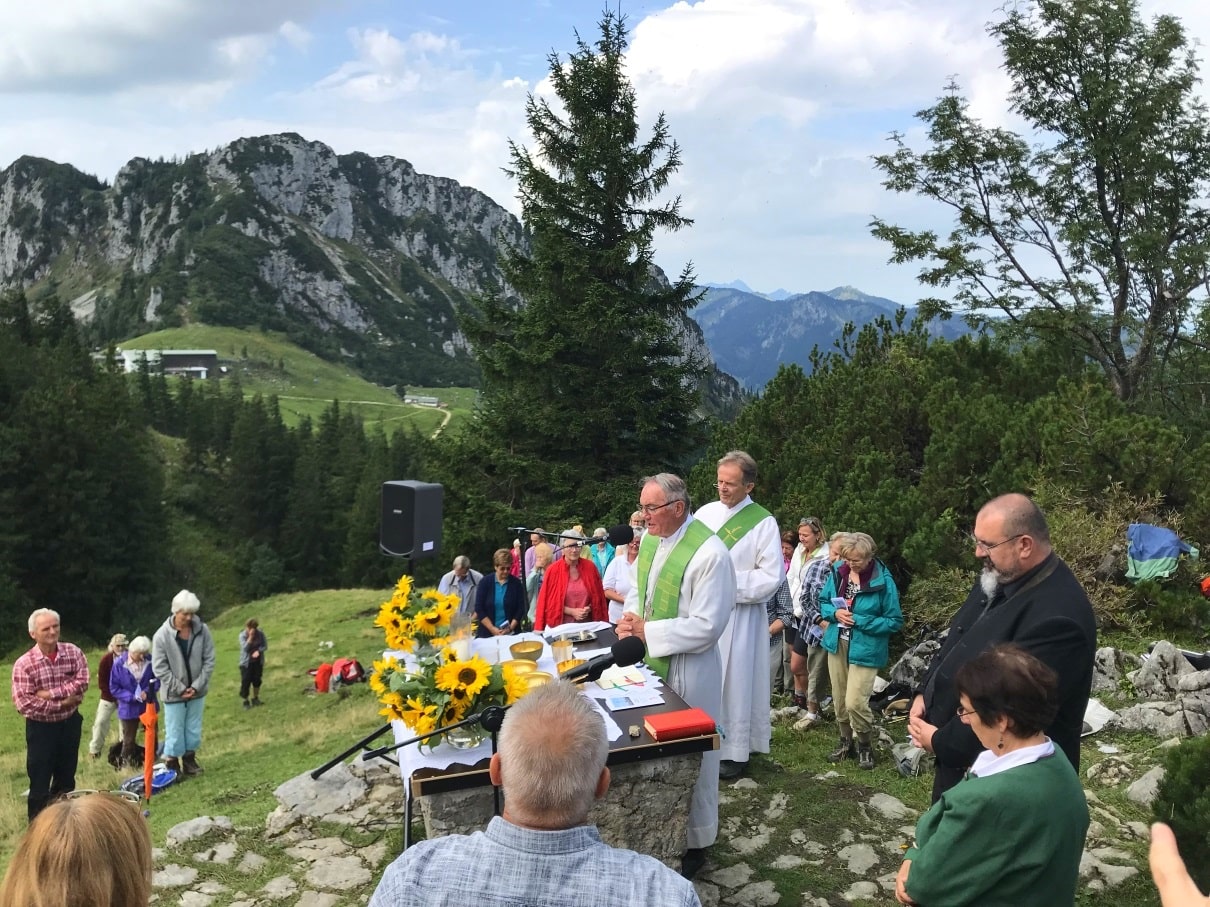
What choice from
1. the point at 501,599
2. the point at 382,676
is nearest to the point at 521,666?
the point at 382,676

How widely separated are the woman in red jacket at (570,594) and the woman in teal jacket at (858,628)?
2359 millimetres

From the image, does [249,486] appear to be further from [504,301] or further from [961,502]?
[961,502]

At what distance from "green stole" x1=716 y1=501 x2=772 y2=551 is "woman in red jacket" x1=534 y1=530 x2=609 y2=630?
212 centimetres

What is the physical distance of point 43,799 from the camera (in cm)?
A: 691

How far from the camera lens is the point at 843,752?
249 inches

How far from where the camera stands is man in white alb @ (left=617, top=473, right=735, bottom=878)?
15.4ft

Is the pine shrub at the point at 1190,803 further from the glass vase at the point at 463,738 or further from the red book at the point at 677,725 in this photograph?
the glass vase at the point at 463,738

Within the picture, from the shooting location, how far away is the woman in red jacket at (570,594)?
25.6ft

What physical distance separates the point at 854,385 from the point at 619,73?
42.8ft

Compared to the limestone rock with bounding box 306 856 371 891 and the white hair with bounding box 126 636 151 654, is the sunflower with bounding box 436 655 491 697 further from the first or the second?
the white hair with bounding box 126 636 151 654

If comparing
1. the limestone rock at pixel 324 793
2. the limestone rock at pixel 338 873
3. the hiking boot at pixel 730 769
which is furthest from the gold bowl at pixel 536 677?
the limestone rock at pixel 324 793

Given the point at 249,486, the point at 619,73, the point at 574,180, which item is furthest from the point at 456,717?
the point at 249,486

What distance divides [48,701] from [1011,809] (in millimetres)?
7374

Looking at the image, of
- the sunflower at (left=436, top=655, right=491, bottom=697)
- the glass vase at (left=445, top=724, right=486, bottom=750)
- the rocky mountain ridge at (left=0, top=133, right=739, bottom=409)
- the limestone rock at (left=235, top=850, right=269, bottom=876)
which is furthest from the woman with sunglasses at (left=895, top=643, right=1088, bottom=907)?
the rocky mountain ridge at (left=0, top=133, right=739, bottom=409)
